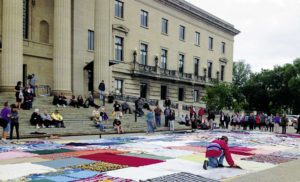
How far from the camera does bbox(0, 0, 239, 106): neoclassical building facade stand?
32.9m

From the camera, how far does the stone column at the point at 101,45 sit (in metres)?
36.6

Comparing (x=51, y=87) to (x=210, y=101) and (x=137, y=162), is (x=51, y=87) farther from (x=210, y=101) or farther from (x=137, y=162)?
(x=137, y=162)

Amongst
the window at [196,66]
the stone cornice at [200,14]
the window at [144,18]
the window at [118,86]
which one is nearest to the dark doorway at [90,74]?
the window at [118,86]

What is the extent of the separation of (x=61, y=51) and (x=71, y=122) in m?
8.51

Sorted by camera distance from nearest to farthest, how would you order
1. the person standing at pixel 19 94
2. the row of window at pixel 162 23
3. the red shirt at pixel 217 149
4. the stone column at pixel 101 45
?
the red shirt at pixel 217 149, the person standing at pixel 19 94, the stone column at pixel 101 45, the row of window at pixel 162 23

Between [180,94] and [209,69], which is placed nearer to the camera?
[180,94]

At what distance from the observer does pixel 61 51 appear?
3306 cm

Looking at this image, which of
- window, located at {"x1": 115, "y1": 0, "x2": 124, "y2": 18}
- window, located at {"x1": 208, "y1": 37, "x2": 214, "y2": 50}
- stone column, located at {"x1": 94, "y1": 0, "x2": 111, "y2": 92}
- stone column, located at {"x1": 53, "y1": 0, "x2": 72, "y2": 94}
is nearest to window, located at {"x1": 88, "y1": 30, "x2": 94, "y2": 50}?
stone column, located at {"x1": 94, "y1": 0, "x2": 111, "y2": 92}

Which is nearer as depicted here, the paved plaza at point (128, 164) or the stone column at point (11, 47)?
the paved plaza at point (128, 164)

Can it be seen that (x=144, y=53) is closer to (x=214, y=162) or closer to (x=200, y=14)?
(x=200, y=14)

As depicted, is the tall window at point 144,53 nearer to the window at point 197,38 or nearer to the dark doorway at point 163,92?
the dark doorway at point 163,92

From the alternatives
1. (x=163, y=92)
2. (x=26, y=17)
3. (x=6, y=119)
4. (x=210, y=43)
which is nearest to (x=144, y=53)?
(x=163, y=92)

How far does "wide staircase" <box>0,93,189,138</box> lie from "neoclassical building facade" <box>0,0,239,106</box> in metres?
2.67

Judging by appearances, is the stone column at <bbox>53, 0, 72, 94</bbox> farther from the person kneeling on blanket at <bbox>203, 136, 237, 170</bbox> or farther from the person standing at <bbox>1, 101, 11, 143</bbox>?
the person kneeling on blanket at <bbox>203, 136, 237, 170</bbox>
